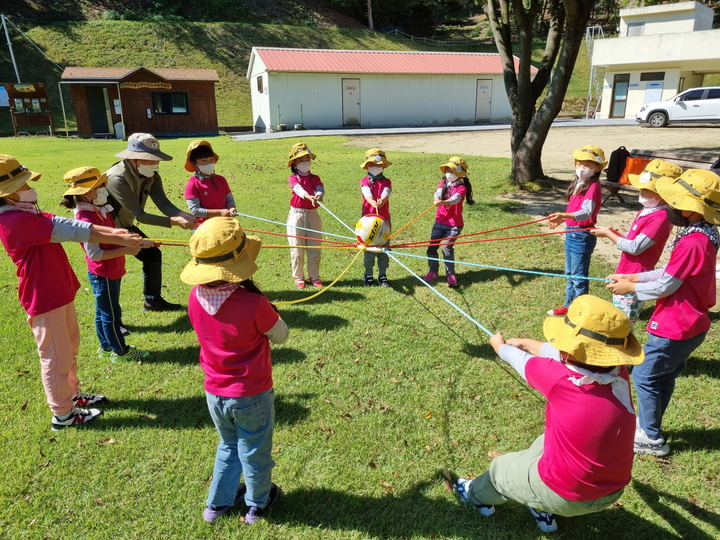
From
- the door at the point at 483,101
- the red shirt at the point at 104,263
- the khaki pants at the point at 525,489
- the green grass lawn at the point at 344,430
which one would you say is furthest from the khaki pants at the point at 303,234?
the door at the point at 483,101

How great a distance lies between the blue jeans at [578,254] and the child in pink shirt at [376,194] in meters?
2.48

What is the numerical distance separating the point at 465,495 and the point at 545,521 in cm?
56

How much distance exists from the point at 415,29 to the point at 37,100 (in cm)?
4765

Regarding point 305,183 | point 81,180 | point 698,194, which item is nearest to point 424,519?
point 698,194

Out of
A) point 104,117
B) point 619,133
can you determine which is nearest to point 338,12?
point 104,117

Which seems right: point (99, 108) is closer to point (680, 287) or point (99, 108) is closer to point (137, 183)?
point (137, 183)

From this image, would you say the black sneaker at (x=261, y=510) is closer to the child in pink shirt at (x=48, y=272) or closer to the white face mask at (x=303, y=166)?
the child in pink shirt at (x=48, y=272)

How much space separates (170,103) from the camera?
33.5 metres

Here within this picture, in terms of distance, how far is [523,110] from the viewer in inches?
529

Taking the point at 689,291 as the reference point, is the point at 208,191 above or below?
above

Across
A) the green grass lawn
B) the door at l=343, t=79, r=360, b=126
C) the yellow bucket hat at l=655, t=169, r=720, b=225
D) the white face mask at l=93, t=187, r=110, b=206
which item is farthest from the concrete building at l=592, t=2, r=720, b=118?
the white face mask at l=93, t=187, r=110, b=206

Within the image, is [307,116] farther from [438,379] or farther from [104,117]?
[438,379]

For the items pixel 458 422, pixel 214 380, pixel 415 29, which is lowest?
pixel 458 422

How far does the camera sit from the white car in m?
26.5
